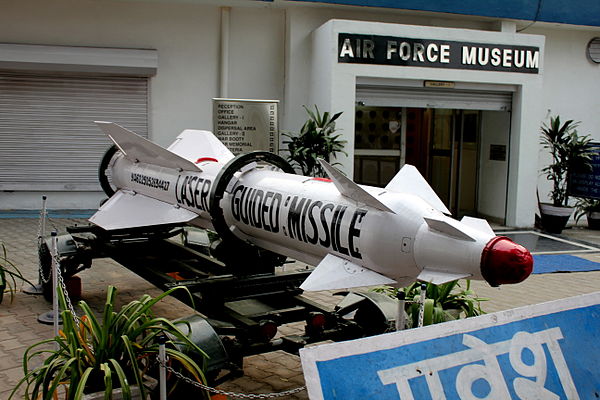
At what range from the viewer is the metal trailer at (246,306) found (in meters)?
4.03

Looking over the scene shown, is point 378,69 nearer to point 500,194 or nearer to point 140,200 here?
point 500,194

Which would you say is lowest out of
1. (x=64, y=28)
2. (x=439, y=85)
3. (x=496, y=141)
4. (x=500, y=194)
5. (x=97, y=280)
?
(x=97, y=280)

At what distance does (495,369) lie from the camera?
2.90 metres

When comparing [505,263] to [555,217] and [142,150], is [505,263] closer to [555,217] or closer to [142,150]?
[142,150]

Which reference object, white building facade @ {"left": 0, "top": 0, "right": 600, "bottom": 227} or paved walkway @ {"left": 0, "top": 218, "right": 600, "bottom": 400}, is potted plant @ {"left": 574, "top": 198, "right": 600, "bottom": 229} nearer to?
white building facade @ {"left": 0, "top": 0, "right": 600, "bottom": 227}

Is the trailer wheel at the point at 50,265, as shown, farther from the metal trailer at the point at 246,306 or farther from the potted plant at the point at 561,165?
the potted plant at the point at 561,165

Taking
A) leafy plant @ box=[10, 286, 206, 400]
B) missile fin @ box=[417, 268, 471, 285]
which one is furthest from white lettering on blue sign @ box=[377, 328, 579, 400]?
leafy plant @ box=[10, 286, 206, 400]

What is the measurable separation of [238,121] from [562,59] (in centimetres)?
715

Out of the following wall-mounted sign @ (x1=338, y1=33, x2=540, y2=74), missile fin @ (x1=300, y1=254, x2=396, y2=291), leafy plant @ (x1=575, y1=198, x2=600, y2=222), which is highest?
wall-mounted sign @ (x1=338, y1=33, x2=540, y2=74)

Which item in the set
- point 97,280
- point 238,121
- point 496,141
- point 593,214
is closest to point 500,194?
point 496,141

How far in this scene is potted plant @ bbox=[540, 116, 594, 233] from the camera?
11602 millimetres

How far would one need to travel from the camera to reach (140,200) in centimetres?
607

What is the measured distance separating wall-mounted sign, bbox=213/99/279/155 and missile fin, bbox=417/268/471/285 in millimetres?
6266

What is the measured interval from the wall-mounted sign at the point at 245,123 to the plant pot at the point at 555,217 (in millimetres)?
5353
